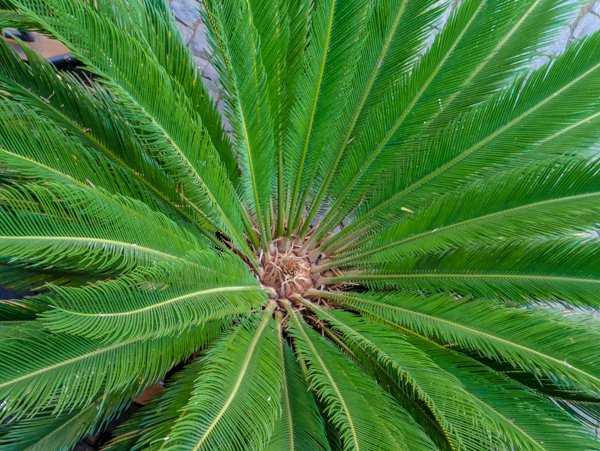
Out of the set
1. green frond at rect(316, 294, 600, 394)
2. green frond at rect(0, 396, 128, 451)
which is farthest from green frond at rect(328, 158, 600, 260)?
green frond at rect(0, 396, 128, 451)

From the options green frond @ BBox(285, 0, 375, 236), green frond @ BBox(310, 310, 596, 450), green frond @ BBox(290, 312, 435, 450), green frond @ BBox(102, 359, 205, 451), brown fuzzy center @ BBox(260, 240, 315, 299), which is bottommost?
green frond @ BBox(102, 359, 205, 451)

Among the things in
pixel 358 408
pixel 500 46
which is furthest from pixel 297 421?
pixel 500 46

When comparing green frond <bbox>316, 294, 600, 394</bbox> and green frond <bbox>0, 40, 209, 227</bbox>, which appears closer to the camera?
green frond <bbox>0, 40, 209, 227</bbox>

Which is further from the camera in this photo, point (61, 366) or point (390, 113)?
point (390, 113)

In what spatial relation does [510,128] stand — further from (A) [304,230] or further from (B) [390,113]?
(A) [304,230]

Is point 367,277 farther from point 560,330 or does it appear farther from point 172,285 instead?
point 172,285

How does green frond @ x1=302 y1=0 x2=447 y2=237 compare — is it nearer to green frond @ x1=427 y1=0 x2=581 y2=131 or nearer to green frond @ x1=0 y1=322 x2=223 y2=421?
green frond @ x1=427 y1=0 x2=581 y2=131

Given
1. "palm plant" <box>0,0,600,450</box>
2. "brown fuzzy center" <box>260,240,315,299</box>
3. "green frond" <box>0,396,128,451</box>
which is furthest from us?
"brown fuzzy center" <box>260,240,315,299</box>

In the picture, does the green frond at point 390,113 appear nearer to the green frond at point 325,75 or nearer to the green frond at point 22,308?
the green frond at point 325,75
